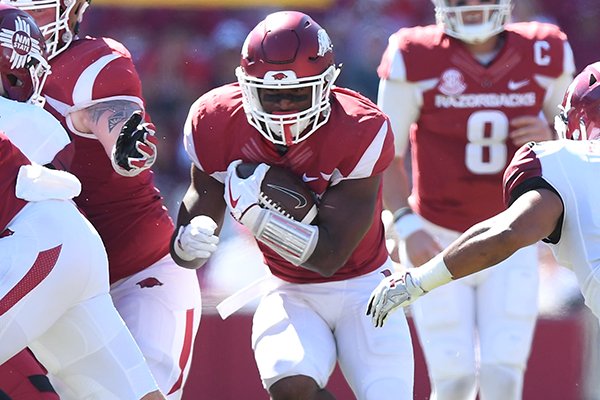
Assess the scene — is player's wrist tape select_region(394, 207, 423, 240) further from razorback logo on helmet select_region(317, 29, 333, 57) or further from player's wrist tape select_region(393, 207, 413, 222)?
razorback logo on helmet select_region(317, 29, 333, 57)

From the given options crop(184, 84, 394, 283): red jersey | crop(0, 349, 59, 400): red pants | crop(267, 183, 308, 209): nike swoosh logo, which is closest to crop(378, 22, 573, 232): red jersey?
crop(184, 84, 394, 283): red jersey

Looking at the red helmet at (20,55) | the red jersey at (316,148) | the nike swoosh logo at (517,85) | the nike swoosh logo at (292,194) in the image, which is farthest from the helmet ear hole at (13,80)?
the nike swoosh logo at (517,85)

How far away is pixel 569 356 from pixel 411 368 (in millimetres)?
1740

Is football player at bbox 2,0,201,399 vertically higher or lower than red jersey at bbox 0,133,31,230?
lower

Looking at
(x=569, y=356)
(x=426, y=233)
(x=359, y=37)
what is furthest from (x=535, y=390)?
(x=359, y=37)

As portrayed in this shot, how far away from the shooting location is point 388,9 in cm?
857

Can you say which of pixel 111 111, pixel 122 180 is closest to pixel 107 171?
pixel 122 180

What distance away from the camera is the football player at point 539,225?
A: 301 centimetres

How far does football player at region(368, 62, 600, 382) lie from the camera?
301 centimetres

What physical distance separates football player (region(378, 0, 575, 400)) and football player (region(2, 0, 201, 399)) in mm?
985

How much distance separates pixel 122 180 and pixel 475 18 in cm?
143

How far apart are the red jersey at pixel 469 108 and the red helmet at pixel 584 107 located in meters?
1.11

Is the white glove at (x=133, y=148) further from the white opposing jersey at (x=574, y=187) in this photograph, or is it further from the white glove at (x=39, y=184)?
the white opposing jersey at (x=574, y=187)

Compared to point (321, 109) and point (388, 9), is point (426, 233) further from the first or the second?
point (388, 9)
